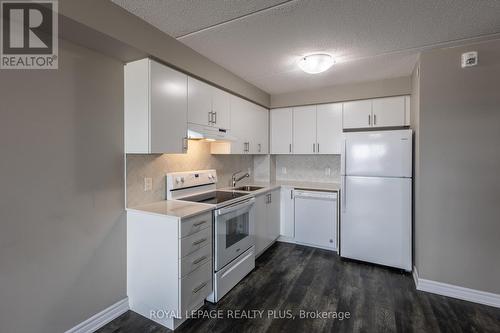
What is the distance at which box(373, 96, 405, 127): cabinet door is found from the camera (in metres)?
3.27

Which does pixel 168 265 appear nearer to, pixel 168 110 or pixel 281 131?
pixel 168 110

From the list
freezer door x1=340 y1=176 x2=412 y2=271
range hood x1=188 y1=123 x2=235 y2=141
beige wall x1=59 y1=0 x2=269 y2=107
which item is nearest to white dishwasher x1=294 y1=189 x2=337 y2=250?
freezer door x1=340 y1=176 x2=412 y2=271

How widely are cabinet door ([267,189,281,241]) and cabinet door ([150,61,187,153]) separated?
5.42ft

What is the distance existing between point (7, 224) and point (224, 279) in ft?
5.56

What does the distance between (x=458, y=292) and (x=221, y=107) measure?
3089 millimetres

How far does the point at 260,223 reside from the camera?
125 inches

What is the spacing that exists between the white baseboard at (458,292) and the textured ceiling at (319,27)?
2.32 meters

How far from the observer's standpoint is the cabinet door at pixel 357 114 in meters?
3.46

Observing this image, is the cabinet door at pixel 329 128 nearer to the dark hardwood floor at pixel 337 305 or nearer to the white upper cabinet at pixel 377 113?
the white upper cabinet at pixel 377 113

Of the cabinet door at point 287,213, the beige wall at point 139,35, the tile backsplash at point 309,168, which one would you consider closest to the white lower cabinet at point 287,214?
the cabinet door at point 287,213

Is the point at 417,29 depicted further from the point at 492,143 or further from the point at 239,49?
the point at 239,49

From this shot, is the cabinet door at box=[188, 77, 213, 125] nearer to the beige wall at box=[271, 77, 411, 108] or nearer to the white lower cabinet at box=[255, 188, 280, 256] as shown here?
the white lower cabinet at box=[255, 188, 280, 256]

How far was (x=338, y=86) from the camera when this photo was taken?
3584 mm

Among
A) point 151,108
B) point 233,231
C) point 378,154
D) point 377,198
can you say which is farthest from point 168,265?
point 378,154
